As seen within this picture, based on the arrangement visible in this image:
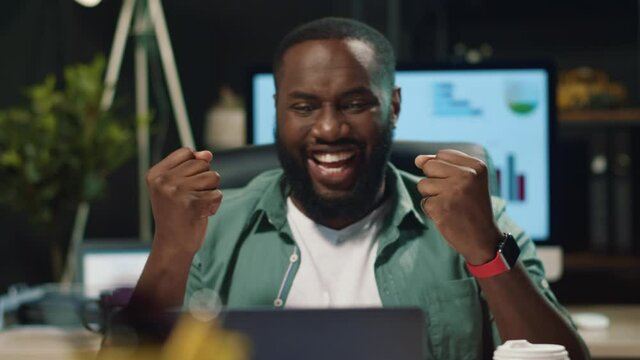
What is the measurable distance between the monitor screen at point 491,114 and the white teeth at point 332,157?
476 millimetres

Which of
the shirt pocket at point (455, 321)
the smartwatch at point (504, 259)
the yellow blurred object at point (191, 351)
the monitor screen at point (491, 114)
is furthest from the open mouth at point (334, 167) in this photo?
the yellow blurred object at point (191, 351)

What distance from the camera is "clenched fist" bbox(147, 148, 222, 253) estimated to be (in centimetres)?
149

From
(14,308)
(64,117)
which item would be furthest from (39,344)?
(64,117)

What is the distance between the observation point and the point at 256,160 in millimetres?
1852

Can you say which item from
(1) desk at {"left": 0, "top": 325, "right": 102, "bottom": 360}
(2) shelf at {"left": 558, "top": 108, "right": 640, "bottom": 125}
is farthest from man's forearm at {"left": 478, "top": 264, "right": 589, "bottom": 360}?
(2) shelf at {"left": 558, "top": 108, "right": 640, "bottom": 125}

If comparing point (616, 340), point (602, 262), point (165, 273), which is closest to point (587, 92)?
point (602, 262)

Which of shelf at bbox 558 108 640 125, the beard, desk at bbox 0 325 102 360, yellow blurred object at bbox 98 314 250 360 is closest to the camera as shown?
yellow blurred object at bbox 98 314 250 360

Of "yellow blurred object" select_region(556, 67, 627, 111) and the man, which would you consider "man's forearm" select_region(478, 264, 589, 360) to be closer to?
the man

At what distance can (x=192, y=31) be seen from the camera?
415cm

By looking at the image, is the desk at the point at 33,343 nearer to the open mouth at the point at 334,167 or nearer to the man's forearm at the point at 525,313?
the open mouth at the point at 334,167

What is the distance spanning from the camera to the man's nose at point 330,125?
1.71m

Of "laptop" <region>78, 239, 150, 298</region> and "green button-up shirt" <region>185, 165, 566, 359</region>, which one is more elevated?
"green button-up shirt" <region>185, 165, 566, 359</region>

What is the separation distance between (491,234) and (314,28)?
51cm

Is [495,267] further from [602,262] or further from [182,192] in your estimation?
[602,262]
